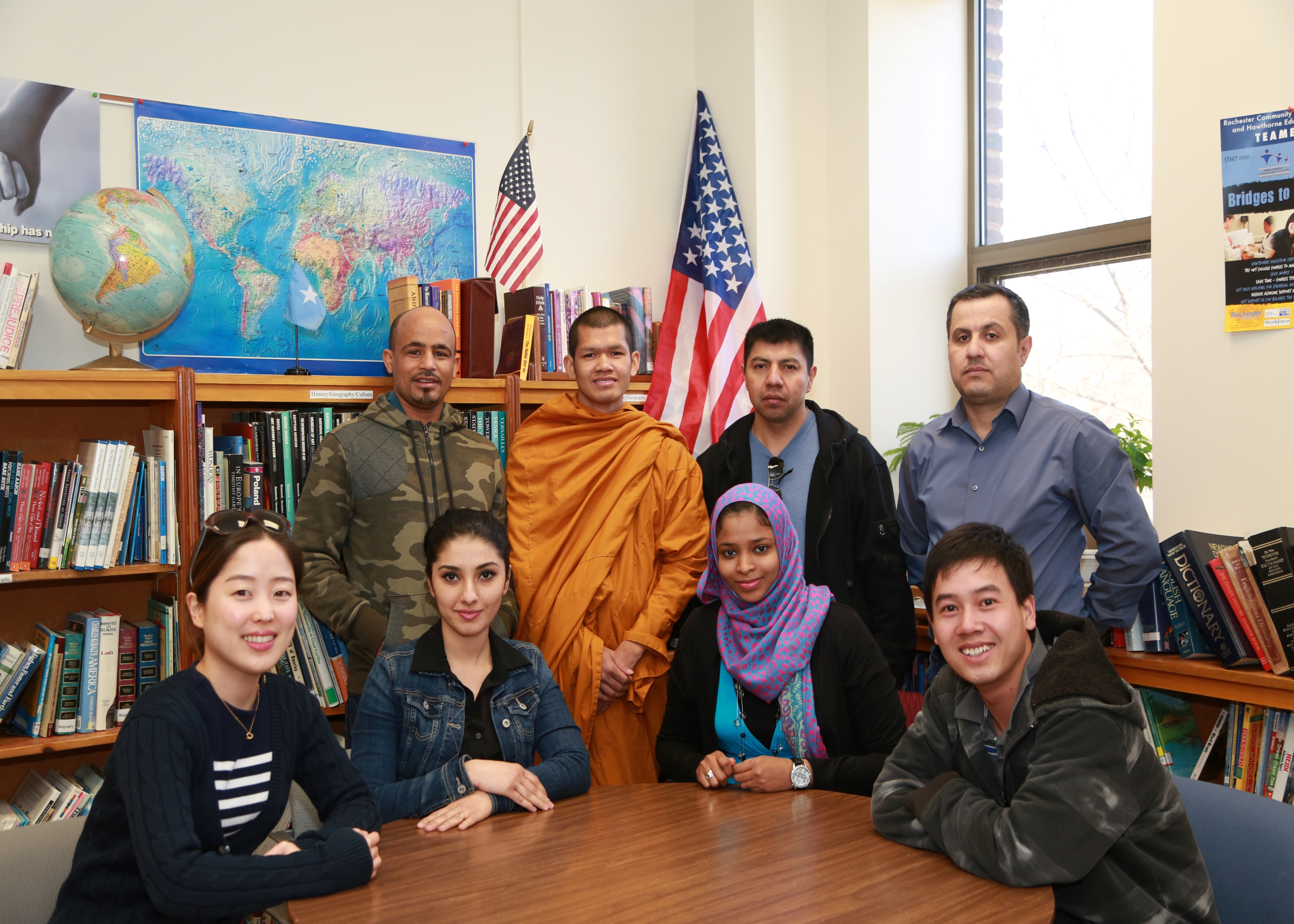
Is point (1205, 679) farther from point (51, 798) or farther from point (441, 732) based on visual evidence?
point (51, 798)

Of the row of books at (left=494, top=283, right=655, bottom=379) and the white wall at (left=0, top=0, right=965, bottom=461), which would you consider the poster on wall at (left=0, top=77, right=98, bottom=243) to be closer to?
the white wall at (left=0, top=0, right=965, bottom=461)

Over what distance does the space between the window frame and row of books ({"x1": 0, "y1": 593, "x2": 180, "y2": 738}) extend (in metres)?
3.38

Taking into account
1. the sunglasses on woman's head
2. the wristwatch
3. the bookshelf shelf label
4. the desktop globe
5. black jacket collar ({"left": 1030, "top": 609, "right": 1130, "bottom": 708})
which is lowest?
the wristwatch

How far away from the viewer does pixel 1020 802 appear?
4.72ft

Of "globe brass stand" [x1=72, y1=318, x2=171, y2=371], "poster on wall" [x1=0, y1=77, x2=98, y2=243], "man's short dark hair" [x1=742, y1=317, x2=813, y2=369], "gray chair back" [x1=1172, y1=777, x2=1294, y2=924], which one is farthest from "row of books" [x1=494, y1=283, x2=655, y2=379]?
"gray chair back" [x1=1172, y1=777, x2=1294, y2=924]

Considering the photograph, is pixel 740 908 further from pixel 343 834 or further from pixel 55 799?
pixel 55 799

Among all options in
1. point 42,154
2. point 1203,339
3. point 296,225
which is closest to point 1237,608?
point 1203,339

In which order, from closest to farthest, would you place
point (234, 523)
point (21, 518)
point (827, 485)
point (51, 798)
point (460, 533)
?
point (234, 523) → point (460, 533) → point (21, 518) → point (51, 798) → point (827, 485)

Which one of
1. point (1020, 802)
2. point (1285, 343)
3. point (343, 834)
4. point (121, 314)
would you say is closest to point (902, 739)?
point (1020, 802)

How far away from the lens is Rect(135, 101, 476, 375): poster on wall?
3.07 metres

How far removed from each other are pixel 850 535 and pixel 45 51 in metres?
2.80

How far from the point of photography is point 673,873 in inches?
57.3

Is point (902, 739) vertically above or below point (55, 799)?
above

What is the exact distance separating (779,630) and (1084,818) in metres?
0.83
